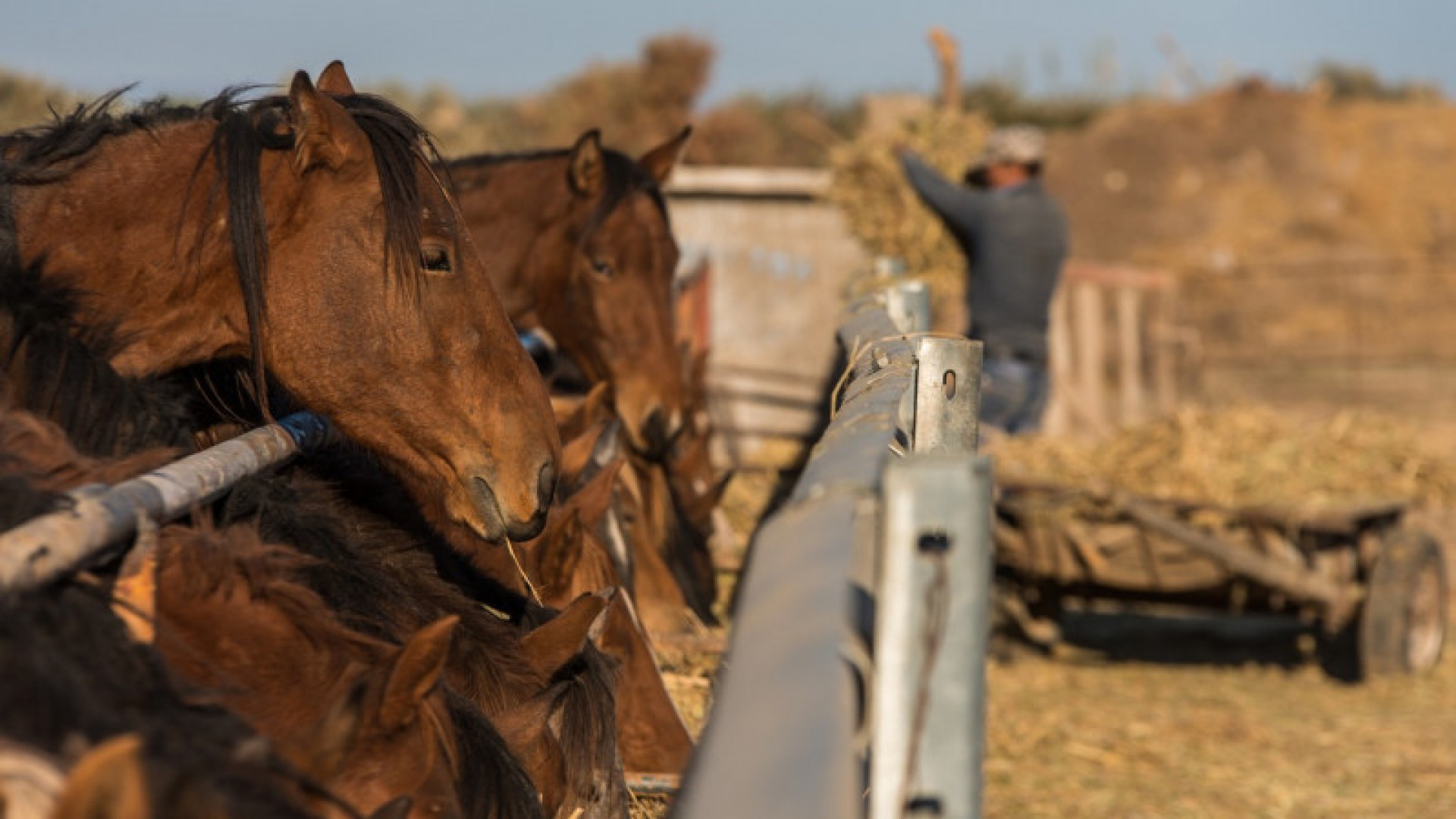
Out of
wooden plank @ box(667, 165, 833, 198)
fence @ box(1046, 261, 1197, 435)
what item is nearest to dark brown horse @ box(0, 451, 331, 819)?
fence @ box(1046, 261, 1197, 435)

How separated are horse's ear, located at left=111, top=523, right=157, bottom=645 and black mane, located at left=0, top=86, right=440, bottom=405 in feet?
3.90

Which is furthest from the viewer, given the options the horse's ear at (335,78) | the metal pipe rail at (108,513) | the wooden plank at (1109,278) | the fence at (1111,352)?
the wooden plank at (1109,278)

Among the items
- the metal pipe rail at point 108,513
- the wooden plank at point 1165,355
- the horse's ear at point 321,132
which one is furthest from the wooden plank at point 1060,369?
the metal pipe rail at point 108,513

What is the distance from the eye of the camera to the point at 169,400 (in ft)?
8.79

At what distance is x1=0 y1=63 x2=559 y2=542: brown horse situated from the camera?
9.70 feet

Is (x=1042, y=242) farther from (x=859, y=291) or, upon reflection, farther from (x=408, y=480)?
(x=408, y=480)

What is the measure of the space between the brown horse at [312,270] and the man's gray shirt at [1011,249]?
5.76 m

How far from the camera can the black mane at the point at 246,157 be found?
9.63ft

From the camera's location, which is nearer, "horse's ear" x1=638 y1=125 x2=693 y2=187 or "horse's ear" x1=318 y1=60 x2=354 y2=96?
"horse's ear" x1=318 y1=60 x2=354 y2=96

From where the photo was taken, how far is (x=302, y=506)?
7.96 feet

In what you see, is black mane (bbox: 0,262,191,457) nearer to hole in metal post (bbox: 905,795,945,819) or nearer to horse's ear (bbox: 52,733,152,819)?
horse's ear (bbox: 52,733,152,819)

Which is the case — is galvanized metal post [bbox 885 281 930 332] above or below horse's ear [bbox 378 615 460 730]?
above

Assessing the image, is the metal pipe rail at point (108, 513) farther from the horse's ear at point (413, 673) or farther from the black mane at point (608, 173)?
the black mane at point (608, 173)

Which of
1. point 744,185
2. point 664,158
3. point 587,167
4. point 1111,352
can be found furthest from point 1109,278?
point 587,167
